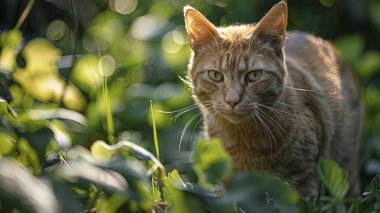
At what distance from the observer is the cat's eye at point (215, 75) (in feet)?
9.27

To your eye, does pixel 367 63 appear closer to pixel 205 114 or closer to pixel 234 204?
pixel 205 114

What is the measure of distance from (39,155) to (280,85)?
4.24 feet

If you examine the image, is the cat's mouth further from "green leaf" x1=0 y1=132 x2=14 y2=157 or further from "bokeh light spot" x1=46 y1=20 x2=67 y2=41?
"bokeh light spot" x1=46 y1=20 x2=67 y2=41

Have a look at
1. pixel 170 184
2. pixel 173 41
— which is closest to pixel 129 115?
pixel 173 41

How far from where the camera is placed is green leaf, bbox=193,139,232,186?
1510mm

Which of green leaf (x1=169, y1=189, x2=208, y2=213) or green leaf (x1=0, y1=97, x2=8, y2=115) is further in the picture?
green leaf (x1=0, y1=97, x2=8, y2=115)

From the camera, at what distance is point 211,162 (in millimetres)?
1530

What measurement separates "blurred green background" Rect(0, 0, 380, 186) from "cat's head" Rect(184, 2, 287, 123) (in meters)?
0.26

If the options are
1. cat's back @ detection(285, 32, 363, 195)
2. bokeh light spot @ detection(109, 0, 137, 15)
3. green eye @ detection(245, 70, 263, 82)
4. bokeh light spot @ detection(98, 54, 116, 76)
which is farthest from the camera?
bokeh light spot @ detection(109, 0, 137, 15)

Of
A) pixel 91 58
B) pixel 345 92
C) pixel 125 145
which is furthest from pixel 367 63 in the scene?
pixel 125 145

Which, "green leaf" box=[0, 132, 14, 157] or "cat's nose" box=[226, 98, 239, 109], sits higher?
"green leaf" box=[0, 132, 14, 157]

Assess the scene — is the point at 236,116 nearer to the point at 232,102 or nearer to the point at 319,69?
the point at 232,102

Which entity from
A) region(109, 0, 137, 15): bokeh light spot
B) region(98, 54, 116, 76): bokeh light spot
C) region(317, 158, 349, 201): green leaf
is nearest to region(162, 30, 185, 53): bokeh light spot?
region(98, 54, 116, 76): bokeh light spot

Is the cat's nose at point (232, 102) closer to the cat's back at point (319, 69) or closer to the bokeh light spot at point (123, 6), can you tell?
the cat's back at point (319, 69)
